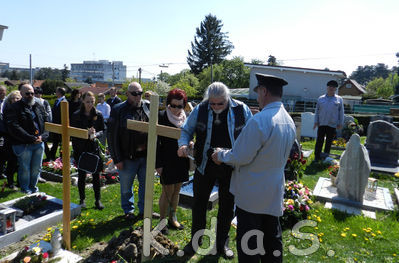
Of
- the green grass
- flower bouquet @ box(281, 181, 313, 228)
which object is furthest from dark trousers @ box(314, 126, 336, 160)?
flower bouquet @ box(281, 181, 313, 228)

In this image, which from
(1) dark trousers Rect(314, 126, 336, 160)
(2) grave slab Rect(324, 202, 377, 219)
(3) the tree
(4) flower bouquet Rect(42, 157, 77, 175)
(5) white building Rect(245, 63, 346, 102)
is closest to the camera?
(2) grave slab Rect(324, 202, 377, 219)

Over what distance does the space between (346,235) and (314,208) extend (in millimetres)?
907

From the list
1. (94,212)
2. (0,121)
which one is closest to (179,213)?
(94,212)

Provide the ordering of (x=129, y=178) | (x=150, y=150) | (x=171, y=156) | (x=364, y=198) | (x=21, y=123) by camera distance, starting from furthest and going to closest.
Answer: (x=364, y=198), (x=21, y=123), (x=129, y=178), (x=171, y=156), (x=150, y=150)

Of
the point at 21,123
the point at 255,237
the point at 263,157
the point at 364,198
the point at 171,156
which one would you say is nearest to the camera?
the point at 263,157

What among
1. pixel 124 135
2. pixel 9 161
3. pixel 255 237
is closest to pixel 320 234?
pixel 255 237

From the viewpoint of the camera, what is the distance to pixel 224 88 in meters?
2.89

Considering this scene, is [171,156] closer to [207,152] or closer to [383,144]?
[207,152]

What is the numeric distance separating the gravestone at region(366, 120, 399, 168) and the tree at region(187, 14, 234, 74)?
4297 cm

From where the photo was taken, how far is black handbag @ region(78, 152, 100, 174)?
4.17 m

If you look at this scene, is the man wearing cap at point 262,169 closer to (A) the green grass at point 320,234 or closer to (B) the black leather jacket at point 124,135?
(A) the green grass at point 320,234

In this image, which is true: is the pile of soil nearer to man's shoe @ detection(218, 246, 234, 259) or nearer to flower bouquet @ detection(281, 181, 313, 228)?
man's shoe @ detection(218, 246, 234, 259)

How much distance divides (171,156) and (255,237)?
4.93 feet

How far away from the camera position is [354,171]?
4.81 meters
